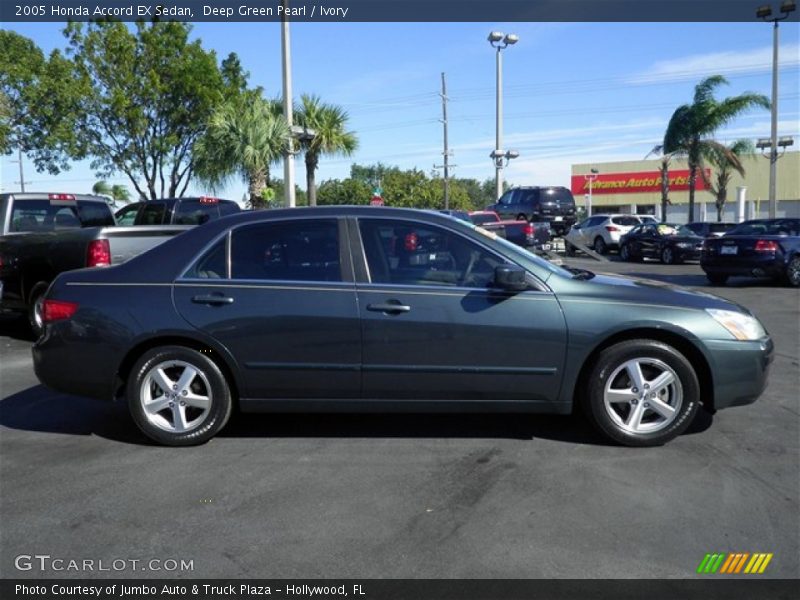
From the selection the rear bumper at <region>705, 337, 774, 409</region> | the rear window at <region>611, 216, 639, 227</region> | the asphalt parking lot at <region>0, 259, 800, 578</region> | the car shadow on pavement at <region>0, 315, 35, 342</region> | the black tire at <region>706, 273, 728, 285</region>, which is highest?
the rear window at <region>611, 216, 639, 227</region>

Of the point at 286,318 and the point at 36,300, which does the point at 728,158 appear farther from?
the point at 286,318

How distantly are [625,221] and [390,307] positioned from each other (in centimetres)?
2543

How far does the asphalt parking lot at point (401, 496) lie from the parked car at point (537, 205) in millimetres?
22026

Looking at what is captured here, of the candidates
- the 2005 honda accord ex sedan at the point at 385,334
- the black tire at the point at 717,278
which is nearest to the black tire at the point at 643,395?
the 2005 honda accord ex sedan at the point at 385,334

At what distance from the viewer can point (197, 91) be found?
1032 inches

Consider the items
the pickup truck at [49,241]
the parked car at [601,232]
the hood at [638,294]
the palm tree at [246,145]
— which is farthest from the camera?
the parked car at [601,232]

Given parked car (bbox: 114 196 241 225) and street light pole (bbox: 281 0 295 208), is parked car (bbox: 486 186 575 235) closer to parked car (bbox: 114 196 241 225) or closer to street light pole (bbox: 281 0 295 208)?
street light pole (bbox: 281 0 295 208)

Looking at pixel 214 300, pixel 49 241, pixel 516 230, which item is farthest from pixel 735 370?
pixel 516 230

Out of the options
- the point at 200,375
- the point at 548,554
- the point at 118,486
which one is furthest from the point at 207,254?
the point at 548,554

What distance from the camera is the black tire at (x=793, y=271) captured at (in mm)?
15461

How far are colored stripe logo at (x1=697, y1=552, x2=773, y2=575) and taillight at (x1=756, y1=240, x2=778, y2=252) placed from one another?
13592 millimetres

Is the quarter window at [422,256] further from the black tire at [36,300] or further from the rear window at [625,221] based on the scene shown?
the rear window at [625,221]

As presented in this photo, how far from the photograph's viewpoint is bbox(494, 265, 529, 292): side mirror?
481 cm

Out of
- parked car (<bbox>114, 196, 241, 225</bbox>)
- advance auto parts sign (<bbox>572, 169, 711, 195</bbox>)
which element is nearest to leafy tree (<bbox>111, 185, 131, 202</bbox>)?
advance auto parts sign (<bbox>572, 169, 711, 195</bbox>)
